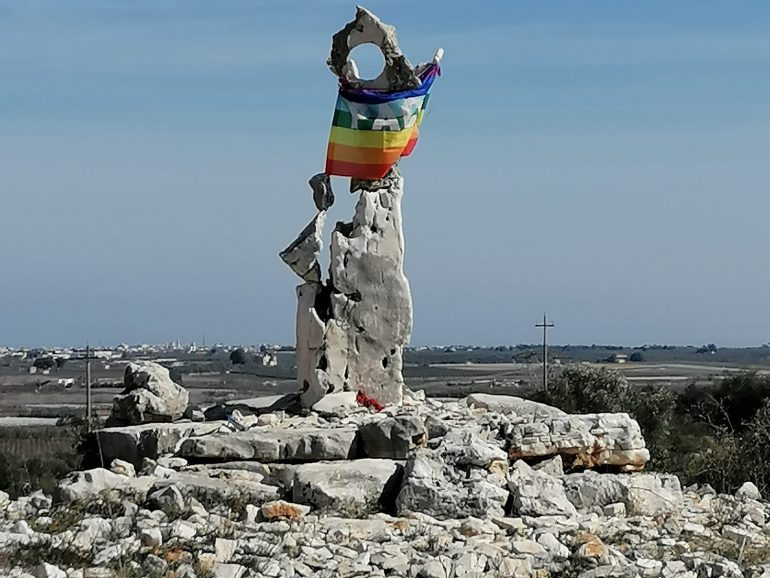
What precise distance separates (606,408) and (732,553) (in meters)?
12.7

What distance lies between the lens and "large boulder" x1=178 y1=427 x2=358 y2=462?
1370cm

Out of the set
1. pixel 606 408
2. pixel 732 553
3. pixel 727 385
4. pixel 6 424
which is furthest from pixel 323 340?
pixel 6 424

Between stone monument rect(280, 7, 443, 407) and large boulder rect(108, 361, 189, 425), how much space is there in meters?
1.71

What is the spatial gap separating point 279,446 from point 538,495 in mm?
2672

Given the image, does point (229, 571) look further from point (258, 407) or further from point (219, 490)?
point (258, 407)

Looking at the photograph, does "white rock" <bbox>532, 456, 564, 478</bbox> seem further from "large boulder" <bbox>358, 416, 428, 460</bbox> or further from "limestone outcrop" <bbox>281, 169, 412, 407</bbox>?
"limestone outcrop" <bbox>281, 169, 412, 407</bbox>

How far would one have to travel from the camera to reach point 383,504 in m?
12.5

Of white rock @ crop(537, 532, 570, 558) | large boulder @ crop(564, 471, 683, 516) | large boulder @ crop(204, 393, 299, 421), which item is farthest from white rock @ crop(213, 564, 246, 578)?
large boulder @ crop(204, 393, 299, 421)

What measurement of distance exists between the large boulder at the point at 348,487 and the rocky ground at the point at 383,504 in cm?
1

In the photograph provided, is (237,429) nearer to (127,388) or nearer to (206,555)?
(127,388)

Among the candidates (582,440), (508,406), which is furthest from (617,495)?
(508,406)

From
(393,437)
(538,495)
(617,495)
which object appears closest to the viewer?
(538,495)

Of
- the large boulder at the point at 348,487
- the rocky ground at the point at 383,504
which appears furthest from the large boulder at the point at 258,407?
the large boulder at the point at 348,487

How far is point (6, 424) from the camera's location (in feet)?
176
